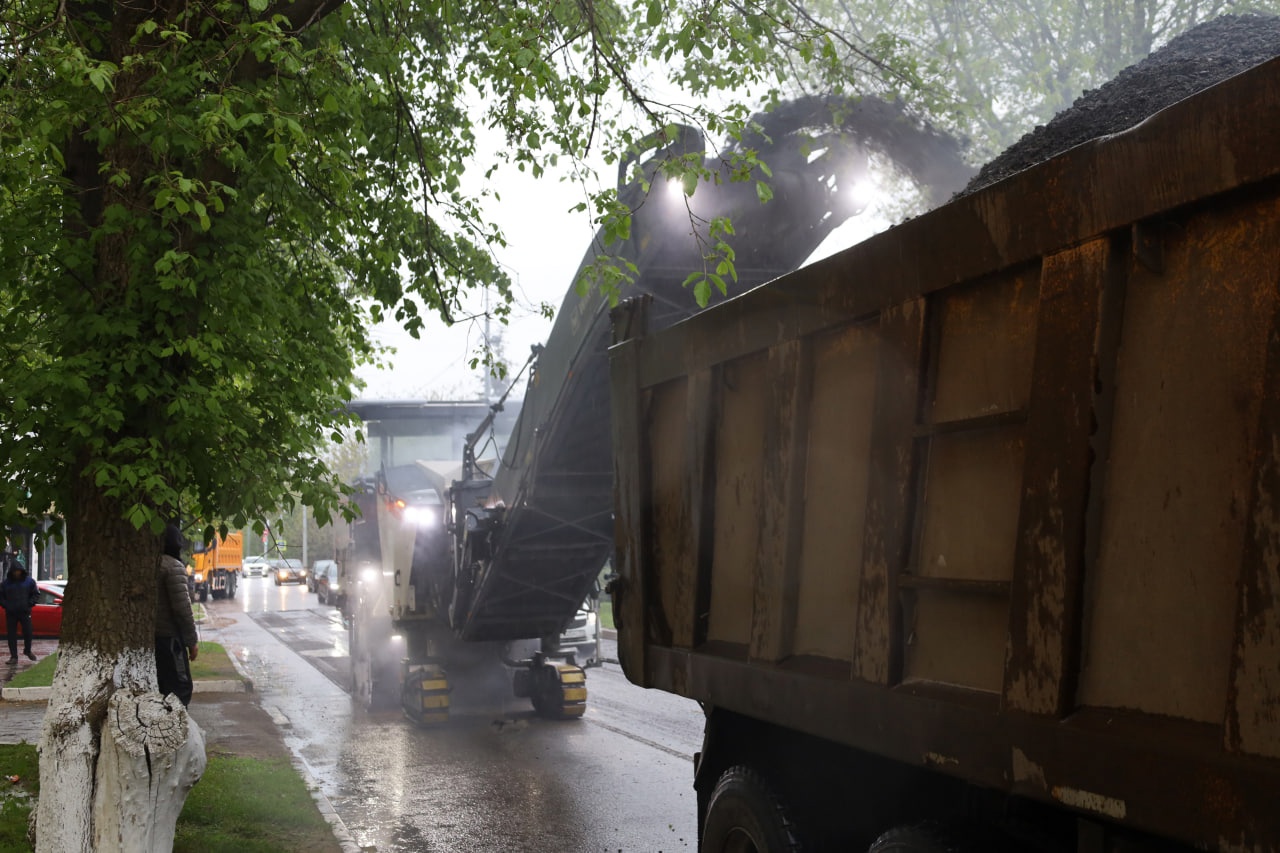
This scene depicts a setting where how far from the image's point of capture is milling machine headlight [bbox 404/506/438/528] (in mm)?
13234

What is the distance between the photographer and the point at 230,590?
5834 centimetres

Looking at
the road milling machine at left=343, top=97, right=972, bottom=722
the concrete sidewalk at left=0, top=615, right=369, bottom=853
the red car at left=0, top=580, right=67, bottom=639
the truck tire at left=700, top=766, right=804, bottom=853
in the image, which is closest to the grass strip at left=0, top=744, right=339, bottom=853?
the concrete sidewalk at left=0, top=615, right=369, bottom=853

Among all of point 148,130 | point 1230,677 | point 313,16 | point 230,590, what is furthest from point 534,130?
point 230,590

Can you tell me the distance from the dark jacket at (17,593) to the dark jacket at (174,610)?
13.4 m

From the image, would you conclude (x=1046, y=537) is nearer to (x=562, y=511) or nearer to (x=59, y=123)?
(x=59, y=123)

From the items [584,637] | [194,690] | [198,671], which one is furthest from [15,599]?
[584,637]

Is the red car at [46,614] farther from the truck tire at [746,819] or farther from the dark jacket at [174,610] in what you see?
the truck tire at [746,819]

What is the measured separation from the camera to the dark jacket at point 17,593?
66.3 ft

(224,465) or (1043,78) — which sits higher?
(1043,78)

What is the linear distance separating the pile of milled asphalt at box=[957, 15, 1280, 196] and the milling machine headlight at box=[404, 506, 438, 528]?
30.5 feet

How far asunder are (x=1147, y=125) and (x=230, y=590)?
60.4m

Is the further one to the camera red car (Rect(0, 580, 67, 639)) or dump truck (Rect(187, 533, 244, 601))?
dump truck (Rect(187, 533, 244, 601))

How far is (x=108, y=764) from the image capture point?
608cm

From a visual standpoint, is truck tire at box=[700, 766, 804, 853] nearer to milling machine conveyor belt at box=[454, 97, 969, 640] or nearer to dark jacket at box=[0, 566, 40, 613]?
milling machine conveyor belt at box=[454, 97, 969, 640]
